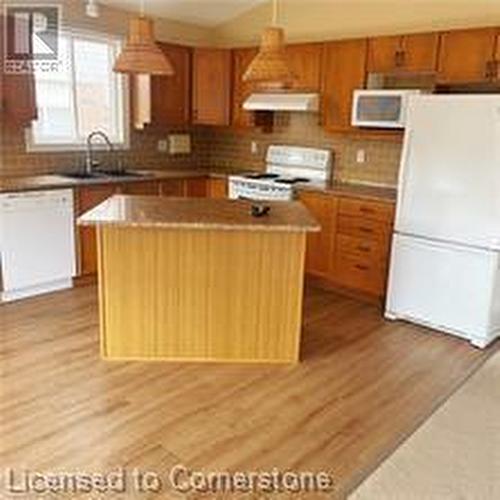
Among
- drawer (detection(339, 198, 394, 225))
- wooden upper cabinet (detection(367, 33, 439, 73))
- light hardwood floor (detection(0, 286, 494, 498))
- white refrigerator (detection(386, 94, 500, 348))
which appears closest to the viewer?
light hardwood floor (detection(0, 286, 494, 498))

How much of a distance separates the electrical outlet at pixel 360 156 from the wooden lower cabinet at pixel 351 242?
0.65m

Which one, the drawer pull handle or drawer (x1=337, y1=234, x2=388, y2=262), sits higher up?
drawer (x1=337, y1=234, x2=388, y2=262)

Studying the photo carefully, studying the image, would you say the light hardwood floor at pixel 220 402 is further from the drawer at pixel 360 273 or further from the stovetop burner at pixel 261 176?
the stovetop burner at pixel 261 176

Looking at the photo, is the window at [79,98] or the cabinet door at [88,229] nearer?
the cabinet door at [88,229]

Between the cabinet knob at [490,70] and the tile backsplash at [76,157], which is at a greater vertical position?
the cabinet knob at [490,70]

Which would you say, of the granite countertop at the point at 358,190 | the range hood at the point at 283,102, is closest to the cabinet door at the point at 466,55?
the granite countertop at the point at 358,190

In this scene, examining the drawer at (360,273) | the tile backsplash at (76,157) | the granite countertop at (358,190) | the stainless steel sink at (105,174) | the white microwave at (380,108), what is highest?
the white microwave at (380,108)

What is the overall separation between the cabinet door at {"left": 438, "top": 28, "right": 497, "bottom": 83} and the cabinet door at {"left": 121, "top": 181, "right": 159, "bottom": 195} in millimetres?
2643

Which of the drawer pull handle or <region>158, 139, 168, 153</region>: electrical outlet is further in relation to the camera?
<region>158, 139, 168, 153</region>: electrical outlet

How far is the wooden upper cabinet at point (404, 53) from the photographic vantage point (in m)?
4.16

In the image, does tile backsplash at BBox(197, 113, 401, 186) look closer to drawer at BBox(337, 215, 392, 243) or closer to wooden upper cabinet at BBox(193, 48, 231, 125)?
wooden upper cabinet at BBox(193, 48, 231, 125)

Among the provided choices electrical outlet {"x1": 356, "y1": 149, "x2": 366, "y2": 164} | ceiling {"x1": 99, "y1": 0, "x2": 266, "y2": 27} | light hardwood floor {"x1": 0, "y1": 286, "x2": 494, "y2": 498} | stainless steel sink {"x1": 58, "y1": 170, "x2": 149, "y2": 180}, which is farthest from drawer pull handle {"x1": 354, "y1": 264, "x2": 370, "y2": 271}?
ceiling {"x1": 99, "y1": 0, "x2": 266, "y2": 27}

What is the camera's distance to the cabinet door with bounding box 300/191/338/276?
15.3 feet

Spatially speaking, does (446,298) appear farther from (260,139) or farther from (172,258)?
(260,139)
